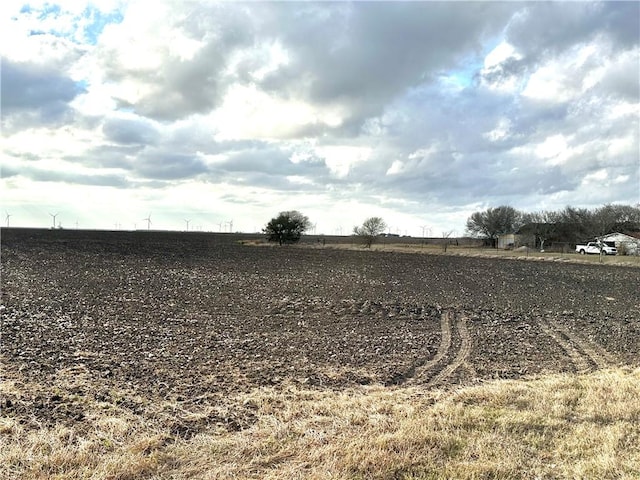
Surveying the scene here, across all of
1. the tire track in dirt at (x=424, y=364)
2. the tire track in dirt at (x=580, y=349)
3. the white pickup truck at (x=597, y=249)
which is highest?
the white pickup truck at (x=597, y=249)

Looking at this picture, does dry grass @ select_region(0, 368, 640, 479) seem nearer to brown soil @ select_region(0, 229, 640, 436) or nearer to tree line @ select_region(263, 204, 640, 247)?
brown soil @ select_region(0, 229, 640, 436)

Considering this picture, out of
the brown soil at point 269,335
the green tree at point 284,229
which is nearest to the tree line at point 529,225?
the green tree at point 284,229

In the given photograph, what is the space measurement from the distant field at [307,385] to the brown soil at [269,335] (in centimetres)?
6

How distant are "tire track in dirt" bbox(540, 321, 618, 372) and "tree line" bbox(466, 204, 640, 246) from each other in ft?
254

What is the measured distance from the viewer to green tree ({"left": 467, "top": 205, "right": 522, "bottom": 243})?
11153 centimetres

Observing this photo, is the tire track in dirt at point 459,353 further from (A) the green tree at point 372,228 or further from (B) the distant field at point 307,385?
(A) the green tree at point 372,228

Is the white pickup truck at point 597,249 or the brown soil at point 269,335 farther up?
the white pickup truck at point 597,249

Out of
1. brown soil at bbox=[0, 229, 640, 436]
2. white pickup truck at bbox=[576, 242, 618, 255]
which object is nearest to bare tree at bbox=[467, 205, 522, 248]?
→ white pickup truck at bbox=[576, 242, 618, 255]

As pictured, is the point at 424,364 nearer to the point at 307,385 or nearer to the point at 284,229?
the point at 307,385

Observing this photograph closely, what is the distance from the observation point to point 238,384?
850cm

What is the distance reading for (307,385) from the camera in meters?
8.56

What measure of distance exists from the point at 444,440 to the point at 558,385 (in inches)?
143

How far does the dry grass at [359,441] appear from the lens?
5074 mm

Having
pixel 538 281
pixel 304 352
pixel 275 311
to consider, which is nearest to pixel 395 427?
pixel 304 352
